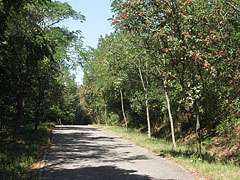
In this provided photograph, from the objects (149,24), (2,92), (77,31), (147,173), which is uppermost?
(77,31)

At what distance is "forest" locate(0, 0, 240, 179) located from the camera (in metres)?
8.13

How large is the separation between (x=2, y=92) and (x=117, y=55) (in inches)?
334

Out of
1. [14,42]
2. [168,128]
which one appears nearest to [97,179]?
[14,42]

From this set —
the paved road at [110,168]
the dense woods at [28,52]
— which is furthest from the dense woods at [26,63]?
the paved road at [110,168]

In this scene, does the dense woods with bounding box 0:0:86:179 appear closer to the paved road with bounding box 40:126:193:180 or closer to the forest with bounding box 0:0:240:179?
the forest with bounding box 0:0:240:179

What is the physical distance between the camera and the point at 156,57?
474 inches

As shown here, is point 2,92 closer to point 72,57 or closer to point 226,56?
point 72,57

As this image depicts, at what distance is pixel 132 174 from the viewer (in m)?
8.00

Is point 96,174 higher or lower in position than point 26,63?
lower

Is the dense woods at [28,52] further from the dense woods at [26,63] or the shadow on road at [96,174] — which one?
the shadow on road at [96,174]

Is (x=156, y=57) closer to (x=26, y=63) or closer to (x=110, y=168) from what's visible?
(x=110, y=168)

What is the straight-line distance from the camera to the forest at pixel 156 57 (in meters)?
8.13

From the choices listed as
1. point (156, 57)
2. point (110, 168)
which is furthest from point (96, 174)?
point (156, 57)

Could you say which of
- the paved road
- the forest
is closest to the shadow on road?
the paved road
